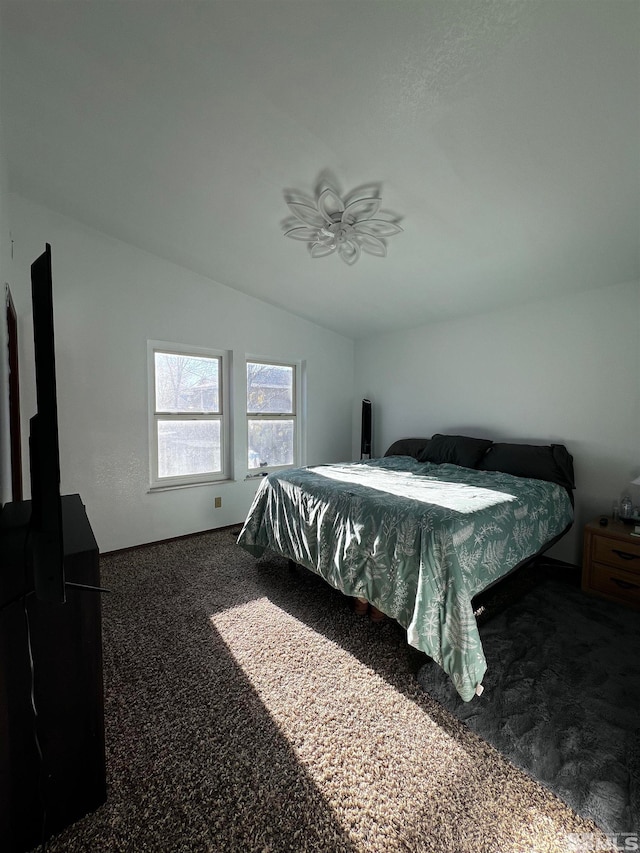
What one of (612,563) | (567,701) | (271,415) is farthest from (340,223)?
(612,563)

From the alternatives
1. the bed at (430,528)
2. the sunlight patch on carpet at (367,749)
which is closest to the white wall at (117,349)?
the bed at (430,528)

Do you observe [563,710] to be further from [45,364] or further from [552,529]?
[45,364]

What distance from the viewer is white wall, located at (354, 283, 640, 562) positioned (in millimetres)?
2730

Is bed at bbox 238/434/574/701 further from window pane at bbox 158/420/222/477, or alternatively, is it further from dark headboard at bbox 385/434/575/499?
window pane at bbox 158/420/222/477

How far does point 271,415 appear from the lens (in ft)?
13.9

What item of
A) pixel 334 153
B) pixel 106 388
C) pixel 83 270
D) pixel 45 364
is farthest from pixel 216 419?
pixel 45 364

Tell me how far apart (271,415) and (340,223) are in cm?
245

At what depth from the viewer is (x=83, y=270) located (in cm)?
293

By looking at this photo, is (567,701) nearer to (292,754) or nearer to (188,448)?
(292,754)

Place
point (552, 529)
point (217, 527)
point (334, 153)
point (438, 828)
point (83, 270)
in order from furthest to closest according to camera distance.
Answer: point (217, 527), point (83, 270), point (552, 529), point (334, 153), point (438, 828)

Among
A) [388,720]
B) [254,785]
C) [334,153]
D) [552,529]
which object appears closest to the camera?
[254,785]

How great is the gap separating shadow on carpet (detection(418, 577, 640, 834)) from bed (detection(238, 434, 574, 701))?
0.19 m

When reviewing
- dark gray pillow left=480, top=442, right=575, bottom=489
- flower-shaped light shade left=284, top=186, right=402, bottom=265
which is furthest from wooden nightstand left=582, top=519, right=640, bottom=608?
flower-shaped light shade left=284, top=186, right=402, bottom=265

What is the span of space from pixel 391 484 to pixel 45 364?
208 cm
